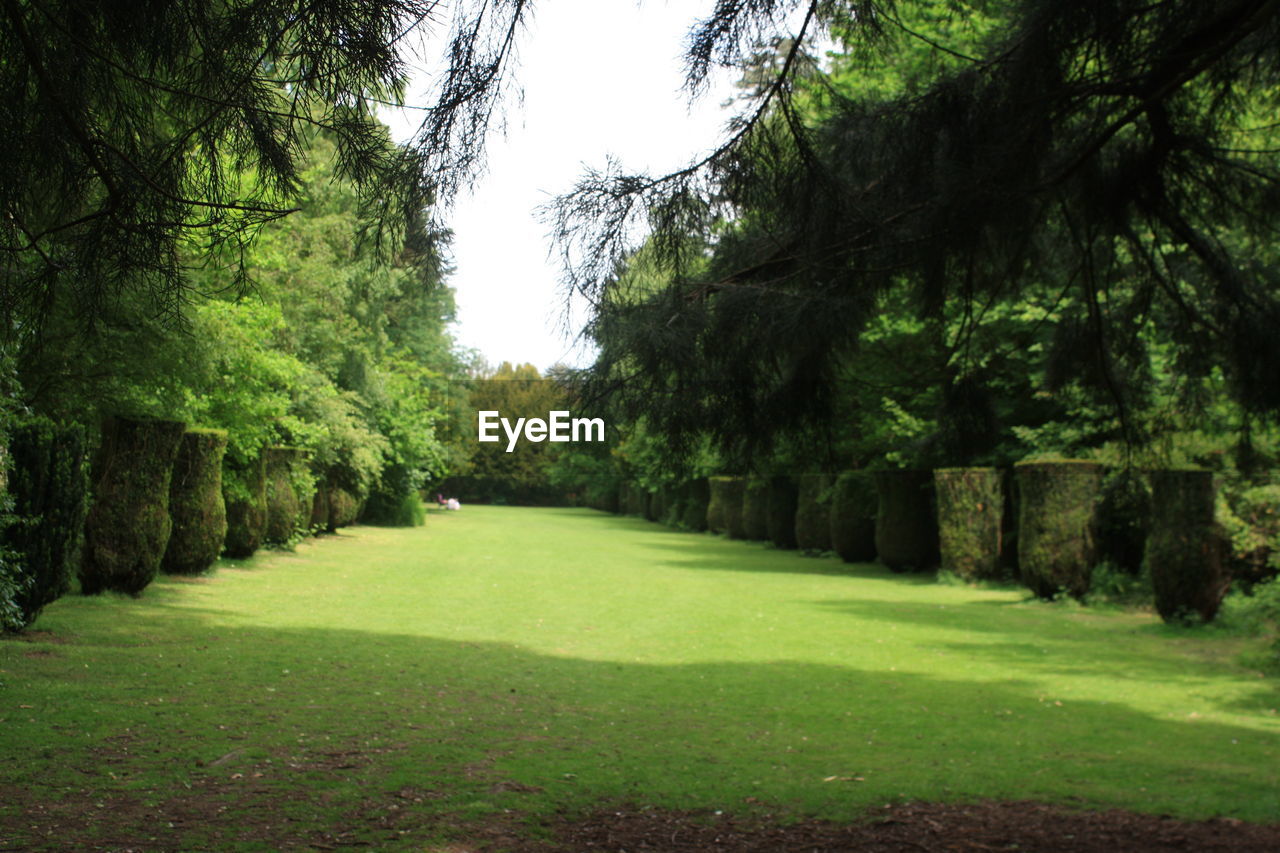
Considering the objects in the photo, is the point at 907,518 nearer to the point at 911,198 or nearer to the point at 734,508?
the point at 734,508

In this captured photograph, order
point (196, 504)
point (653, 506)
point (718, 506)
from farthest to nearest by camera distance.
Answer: point (653, 506) → point (718, 506) → point (196, 504)

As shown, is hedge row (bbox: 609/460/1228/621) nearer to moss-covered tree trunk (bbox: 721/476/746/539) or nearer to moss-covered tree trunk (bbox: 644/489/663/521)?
moss-covered tree trunk (bbox: 721/476/746/539)

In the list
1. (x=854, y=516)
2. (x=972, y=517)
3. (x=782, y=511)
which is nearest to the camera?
(x=972, y=517)

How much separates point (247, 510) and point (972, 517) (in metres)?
12.2

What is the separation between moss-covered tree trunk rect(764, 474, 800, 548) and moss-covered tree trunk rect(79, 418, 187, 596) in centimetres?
1991

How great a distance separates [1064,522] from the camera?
1547cm

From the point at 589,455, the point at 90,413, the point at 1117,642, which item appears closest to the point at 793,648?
the point at 1117,642

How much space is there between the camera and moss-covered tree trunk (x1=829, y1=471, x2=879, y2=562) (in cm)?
2353

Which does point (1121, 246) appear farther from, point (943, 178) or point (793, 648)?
point (793, 648)

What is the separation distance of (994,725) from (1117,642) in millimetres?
5168

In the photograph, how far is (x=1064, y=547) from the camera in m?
15.5

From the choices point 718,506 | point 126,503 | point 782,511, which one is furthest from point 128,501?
point 718,506

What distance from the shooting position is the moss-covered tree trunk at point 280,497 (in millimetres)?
18703

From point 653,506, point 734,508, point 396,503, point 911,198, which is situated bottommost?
point 653,506
